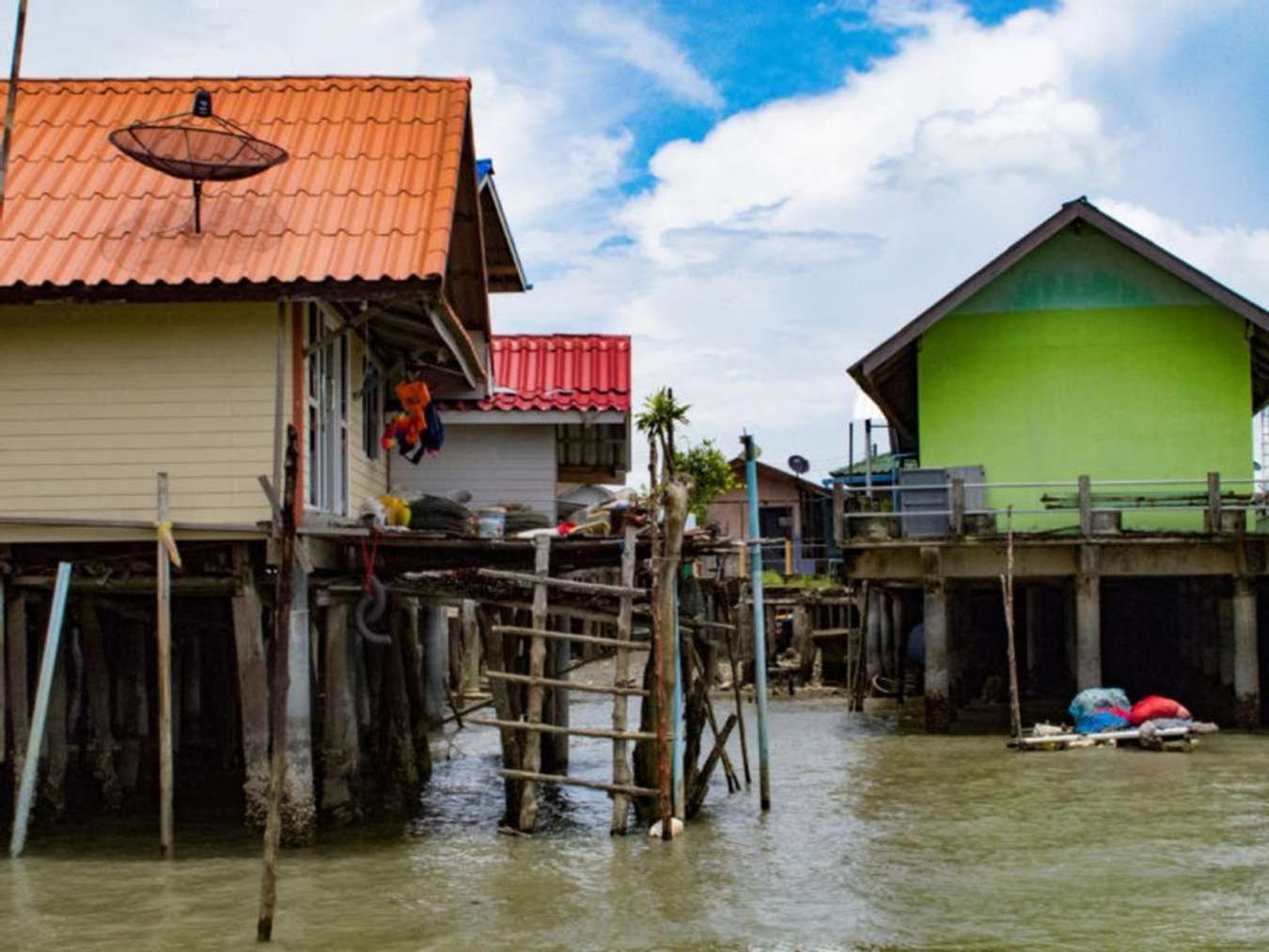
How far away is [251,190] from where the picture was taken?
16062 millimetres

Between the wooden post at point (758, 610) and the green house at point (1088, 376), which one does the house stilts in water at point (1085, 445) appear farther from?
the wooden post at point (758, 610)

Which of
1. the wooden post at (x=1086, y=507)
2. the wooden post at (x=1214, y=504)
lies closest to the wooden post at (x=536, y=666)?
the wooden post at (x=1086, y=507)

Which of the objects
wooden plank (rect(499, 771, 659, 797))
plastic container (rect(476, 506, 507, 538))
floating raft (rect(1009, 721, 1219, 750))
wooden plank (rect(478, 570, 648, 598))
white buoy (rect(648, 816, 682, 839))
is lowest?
white buoy (rect(648, 816, 682, 839))

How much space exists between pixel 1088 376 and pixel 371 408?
1222cm

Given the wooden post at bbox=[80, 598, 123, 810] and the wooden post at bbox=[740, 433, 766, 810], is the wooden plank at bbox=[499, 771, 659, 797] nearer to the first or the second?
the wooden post at bbox=[740, 433, 766, 810]

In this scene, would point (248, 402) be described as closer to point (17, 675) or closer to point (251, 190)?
point (251, 190)

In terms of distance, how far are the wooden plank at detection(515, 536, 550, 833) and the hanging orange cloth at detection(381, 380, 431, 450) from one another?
2669mm

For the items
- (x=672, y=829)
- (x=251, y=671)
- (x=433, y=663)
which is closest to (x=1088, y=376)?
(x=433, y=663)

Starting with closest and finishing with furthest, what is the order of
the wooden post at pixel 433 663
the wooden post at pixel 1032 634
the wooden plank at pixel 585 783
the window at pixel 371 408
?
the wooden plank at pixel 585 783 < the window at pixel 371 408 < the wooden post at pixel 433 663 < the wooden post at pixel 1032 634

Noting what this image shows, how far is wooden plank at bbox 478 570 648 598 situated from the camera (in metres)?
15.2

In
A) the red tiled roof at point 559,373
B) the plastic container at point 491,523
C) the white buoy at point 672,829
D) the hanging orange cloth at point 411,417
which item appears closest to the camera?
the white buoy at point 672,829

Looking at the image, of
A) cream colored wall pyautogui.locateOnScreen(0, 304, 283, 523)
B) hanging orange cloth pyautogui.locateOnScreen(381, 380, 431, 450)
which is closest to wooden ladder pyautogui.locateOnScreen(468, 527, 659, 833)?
cream colored wall pyautogui.locateOnScreen(0, 304, 283, 523)

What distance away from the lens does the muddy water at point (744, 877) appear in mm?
12242

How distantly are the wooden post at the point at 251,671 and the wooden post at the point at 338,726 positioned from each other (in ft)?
4.00
